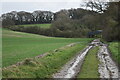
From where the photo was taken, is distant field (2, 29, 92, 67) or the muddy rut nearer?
the muddy rut

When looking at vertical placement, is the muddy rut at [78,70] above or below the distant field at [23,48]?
above

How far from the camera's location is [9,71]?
13.3m

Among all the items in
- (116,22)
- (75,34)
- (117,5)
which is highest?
(117,5)

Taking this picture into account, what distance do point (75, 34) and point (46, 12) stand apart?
58651 mm

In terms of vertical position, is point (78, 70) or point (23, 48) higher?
point (78, 70)

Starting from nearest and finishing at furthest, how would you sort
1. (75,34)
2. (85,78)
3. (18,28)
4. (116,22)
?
(85,78), (116,22), (75,34), (18,28)

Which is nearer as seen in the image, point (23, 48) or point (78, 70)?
point (78, 70)

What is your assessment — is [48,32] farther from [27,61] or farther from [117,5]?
[27,61]

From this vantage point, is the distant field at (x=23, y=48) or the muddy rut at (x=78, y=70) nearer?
the muddy rut at (x=78, y=70)

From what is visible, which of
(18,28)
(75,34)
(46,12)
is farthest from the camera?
(46,12)

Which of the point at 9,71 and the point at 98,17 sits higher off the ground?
the point at 98,17

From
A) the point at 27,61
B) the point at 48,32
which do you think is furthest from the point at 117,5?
the point at 48,32

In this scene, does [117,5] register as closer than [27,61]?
No

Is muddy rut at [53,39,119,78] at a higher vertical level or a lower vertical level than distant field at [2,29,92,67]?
higher
